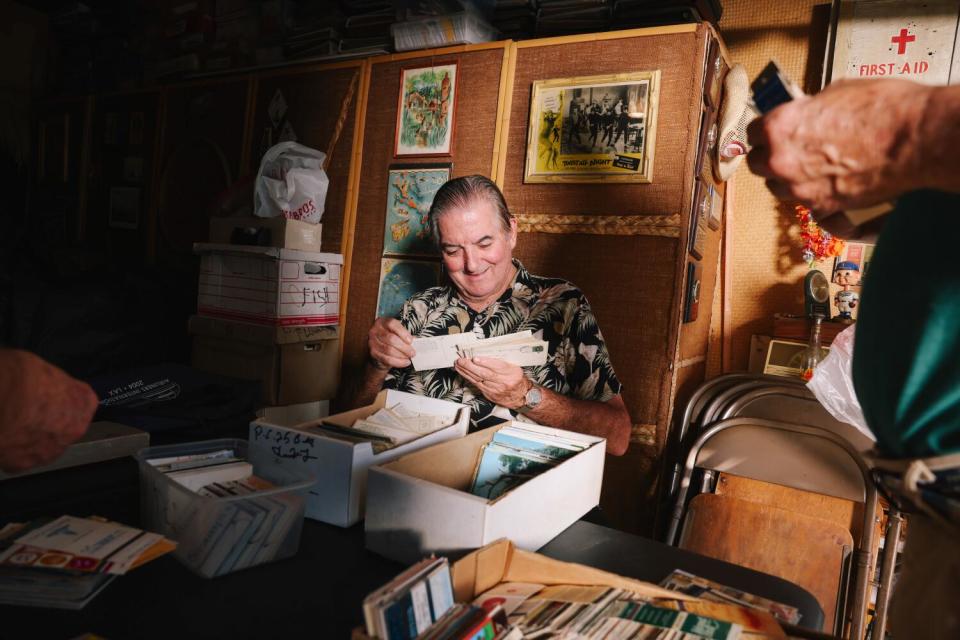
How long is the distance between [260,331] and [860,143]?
2.33m

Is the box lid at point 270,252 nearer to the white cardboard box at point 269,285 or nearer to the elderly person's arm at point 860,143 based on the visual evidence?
the white cardboard box at point 269,285

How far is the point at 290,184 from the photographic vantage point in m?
2.58

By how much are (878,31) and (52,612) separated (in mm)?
3150

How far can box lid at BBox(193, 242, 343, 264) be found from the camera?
245 centimetres

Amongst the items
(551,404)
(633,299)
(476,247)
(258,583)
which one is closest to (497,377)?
(551,404)

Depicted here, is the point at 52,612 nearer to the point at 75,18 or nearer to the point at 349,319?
the point at 349,319

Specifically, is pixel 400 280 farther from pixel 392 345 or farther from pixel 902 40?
pixel 902 40

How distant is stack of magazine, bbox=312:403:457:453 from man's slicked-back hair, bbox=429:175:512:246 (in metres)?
0.81

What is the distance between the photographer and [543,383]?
78.8 inches

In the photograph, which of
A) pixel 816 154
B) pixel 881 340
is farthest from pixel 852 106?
pixel 881 340

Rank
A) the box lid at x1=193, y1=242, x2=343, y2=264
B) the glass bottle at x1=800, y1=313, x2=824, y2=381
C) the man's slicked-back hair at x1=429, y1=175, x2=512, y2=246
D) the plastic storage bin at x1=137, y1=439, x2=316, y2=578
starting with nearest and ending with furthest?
1. the plastic storage bin at x1=137, y1=439, x2=316, y2=578
2. the man's slicked-back hair at x1=429, y1=175, x2=512, y2=246
3. the glass bottle at x1=800, y1=313, x2=824, y2=381
4. the box lid at x1=193, y1=242, x2=343, y2=264

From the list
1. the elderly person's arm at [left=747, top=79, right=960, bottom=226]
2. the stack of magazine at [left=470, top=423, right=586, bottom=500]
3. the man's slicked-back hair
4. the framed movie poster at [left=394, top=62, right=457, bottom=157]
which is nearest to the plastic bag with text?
the stack of magazine at [left=470, top=423, right=586, bottom=500]

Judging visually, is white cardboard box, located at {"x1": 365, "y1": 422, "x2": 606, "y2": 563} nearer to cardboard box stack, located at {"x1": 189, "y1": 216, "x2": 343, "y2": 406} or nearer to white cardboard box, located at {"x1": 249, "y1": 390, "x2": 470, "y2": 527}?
white cardboard box, located at {"x1": 249, "y1": 390, "x2": 470, "y2": 527}

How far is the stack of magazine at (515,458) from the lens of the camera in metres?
1.23
